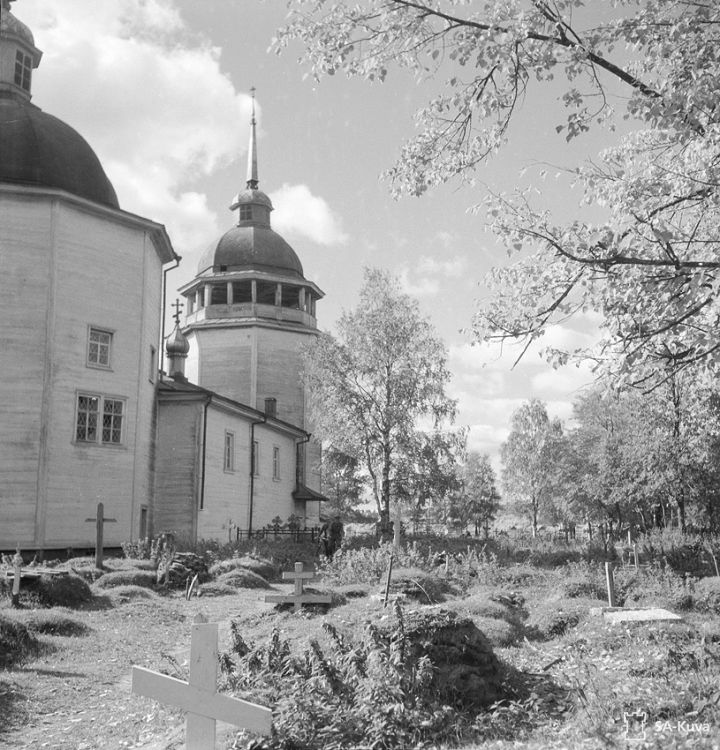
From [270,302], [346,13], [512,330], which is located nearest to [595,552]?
[512,330]

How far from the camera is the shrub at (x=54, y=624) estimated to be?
11.7 m

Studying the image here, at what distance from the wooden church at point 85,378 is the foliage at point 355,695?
1669 centimetres

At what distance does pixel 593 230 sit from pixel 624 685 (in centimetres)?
423

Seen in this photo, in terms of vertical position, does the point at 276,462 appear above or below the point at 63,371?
below

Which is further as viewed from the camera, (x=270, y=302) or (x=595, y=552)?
(x=270, y=302)

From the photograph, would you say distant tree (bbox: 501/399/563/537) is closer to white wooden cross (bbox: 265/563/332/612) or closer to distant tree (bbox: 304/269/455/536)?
distant tree (bbox: 304/269/455/536)

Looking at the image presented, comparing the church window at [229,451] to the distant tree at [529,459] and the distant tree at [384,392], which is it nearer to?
the distant tree at [384,392]

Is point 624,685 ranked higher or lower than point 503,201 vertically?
lower

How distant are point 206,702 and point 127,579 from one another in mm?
13414

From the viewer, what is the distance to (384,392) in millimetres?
35406

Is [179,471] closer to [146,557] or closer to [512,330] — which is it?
[146,557]

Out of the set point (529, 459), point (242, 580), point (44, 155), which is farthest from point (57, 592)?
point (529, 459)

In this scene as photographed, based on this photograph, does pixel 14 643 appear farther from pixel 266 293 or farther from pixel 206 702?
pixel 266 293

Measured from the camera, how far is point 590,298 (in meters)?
8.91
